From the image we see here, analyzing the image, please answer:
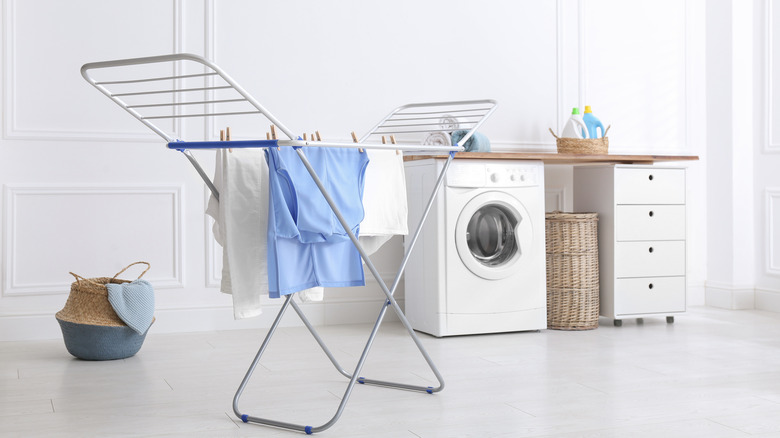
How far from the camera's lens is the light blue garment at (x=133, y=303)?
3.19 metres

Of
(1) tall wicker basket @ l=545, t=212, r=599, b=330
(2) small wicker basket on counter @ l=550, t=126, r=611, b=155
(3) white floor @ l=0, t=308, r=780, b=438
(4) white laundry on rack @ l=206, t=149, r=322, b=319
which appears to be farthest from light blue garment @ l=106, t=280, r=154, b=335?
(2) small wicker basket on counter @ l=550, t=126, r=611, b=155

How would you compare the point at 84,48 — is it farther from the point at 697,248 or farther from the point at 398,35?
the point at 697,248

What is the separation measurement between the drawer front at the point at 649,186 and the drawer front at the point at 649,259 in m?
0.22

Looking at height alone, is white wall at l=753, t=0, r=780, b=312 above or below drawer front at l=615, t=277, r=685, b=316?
above

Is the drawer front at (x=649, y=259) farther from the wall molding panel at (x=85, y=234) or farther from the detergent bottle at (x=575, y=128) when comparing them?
the wall molding panel at (x=85, y=234)

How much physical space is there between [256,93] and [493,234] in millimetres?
1363

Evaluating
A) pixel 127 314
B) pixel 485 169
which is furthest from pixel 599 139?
pixel 127 314

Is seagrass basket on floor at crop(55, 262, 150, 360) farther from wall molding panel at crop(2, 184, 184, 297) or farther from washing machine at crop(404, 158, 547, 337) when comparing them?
washing machine at crop(404, 158, 547, 337)

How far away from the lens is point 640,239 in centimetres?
403

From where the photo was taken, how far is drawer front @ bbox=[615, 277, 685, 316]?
4.00 m

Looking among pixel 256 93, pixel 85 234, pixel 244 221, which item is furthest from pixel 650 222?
pixel 85 234

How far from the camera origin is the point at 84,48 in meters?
3.73

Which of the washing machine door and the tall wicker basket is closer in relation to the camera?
the washing machine door

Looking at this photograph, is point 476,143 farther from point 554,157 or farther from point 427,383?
point 427,383
